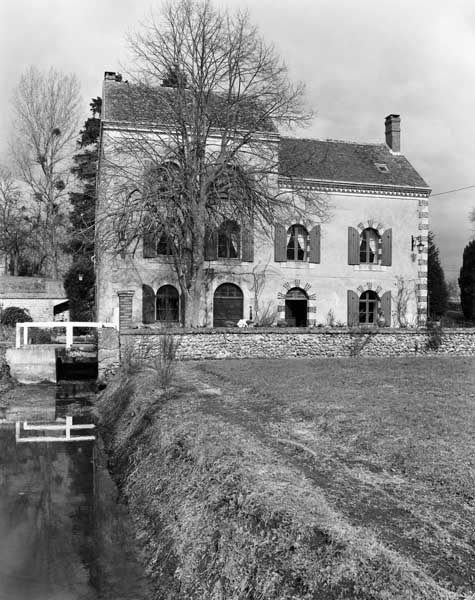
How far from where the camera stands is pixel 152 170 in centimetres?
2245

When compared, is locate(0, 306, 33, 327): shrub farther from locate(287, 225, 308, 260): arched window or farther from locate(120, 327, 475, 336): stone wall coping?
locate(287, 225, 308, 260): arched window

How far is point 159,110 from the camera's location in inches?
937

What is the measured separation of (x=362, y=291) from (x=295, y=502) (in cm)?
2351

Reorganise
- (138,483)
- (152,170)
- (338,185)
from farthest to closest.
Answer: (338,185)
(152,170)
(138,483)

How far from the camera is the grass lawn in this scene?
4.46 meters

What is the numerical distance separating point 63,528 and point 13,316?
991 inches

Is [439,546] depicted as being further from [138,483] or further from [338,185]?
[338,185]

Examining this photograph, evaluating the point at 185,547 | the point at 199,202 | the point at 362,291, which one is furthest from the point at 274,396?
the point at 362,291

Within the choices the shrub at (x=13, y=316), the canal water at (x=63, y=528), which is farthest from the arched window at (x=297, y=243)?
the canal water at (x=63, y=528)

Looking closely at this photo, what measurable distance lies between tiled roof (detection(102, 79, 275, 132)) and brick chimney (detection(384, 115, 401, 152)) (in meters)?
9.00

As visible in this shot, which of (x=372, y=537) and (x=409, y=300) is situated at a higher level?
(x=409, y=300)

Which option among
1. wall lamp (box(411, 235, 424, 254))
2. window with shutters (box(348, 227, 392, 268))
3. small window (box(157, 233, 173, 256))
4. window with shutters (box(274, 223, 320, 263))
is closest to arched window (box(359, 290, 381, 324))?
window with shutters (box(348, 227, 392, 268))

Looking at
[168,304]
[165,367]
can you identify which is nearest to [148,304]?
[168,304]

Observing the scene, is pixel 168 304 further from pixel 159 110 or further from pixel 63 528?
pixel 63 528
